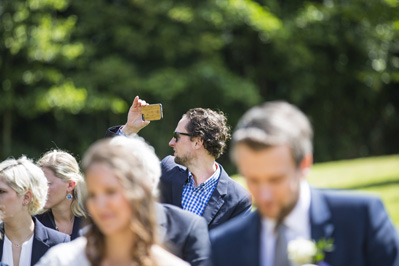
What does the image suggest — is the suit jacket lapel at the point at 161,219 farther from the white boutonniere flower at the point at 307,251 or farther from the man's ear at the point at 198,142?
the man's ear at the point at 198,142

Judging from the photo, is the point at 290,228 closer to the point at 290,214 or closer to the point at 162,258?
the point at 290,214

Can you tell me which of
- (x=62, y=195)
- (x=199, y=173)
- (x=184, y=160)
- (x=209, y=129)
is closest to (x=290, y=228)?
(x=199, y=173)

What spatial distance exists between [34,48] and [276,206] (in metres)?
15.5

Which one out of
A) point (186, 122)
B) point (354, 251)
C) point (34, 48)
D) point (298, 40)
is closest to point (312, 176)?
point (298, 40)

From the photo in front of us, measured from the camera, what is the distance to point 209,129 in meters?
5.36

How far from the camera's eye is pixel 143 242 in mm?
2619

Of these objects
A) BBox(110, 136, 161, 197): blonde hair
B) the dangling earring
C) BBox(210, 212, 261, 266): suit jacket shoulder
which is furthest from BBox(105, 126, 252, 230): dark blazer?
BBox(210, 212, 261, 266): suit jacket shoulder

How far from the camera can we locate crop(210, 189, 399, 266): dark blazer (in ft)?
8.09

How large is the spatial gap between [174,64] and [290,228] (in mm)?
20564

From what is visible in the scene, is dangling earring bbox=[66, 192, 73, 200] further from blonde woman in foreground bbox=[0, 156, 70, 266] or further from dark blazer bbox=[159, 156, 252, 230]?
dark blazer bbox=[159, 156, 252, 230]

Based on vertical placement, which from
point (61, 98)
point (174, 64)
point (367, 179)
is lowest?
point (367, 179)

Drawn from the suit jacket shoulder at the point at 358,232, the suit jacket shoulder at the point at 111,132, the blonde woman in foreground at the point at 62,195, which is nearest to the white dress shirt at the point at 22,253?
the blonde woman in foreground at the point at 62,195

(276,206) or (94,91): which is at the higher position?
(276,206)

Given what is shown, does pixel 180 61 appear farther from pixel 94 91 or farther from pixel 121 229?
pixel 121 229
